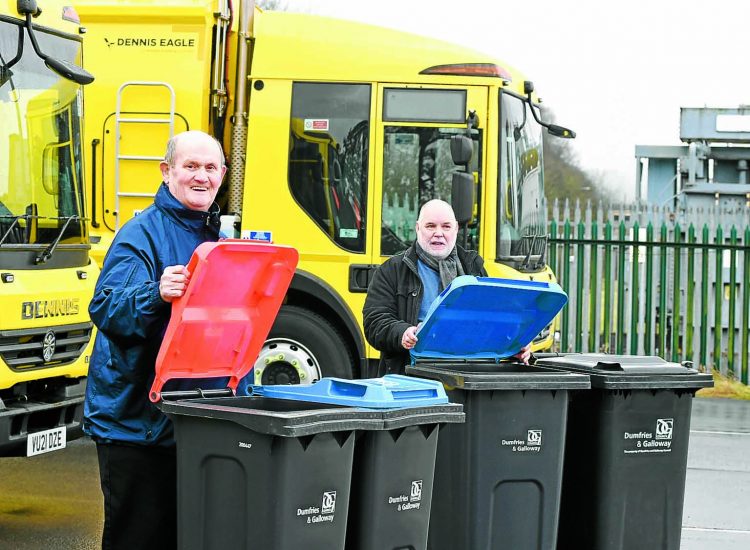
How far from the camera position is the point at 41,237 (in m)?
7.29

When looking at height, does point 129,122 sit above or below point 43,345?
above

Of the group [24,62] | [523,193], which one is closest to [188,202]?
[24,62]

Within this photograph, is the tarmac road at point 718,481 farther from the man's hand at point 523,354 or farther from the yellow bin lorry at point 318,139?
the yellow bin lorry at point 318,139

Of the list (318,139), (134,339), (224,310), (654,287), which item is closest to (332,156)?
(318,139)

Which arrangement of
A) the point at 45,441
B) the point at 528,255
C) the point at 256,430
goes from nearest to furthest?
the point at 256,430 → the point at 45,441 → the point at 528,255

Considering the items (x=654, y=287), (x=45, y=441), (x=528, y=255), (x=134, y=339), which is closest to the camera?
(x=134, y=339)

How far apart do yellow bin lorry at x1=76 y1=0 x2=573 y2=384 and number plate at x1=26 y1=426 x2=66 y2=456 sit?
9.00ft

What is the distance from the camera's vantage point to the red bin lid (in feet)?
13.4

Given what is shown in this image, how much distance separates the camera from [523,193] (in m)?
10.2

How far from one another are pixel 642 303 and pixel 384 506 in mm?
11514

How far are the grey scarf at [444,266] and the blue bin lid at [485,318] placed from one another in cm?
44

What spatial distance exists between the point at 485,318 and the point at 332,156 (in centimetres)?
462

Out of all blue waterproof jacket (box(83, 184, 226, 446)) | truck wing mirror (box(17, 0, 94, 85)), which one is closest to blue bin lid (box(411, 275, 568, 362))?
blue waterproof jacket (box(83, 184, 226, 446))

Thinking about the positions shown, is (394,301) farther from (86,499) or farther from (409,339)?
(86,499)
